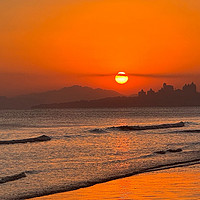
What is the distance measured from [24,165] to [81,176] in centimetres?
596

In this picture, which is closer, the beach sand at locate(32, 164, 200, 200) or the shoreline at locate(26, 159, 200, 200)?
the beach sand at locate(32, 164, 200, 200)

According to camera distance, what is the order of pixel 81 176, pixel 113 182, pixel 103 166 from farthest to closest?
1. pixel 103 166
2. pixel 81 176
3. pixel 113 182

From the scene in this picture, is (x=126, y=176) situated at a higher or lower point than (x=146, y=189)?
lower

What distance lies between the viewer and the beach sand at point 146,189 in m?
17.5

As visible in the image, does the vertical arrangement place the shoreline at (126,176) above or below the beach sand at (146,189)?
below

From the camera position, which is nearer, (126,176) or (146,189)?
(146,189)

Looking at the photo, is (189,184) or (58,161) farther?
(58,161)

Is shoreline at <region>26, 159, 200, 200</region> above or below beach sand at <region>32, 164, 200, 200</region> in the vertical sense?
below

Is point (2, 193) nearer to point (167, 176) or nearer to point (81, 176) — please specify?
point (81, 176)

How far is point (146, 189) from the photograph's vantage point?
746 inches

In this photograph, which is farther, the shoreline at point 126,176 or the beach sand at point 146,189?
the shoreline at point 126,176

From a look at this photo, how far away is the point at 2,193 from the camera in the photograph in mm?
18797

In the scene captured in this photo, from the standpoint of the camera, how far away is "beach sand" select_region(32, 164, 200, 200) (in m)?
17.5

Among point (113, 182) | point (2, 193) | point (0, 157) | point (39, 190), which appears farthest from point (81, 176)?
point (0, 157)
